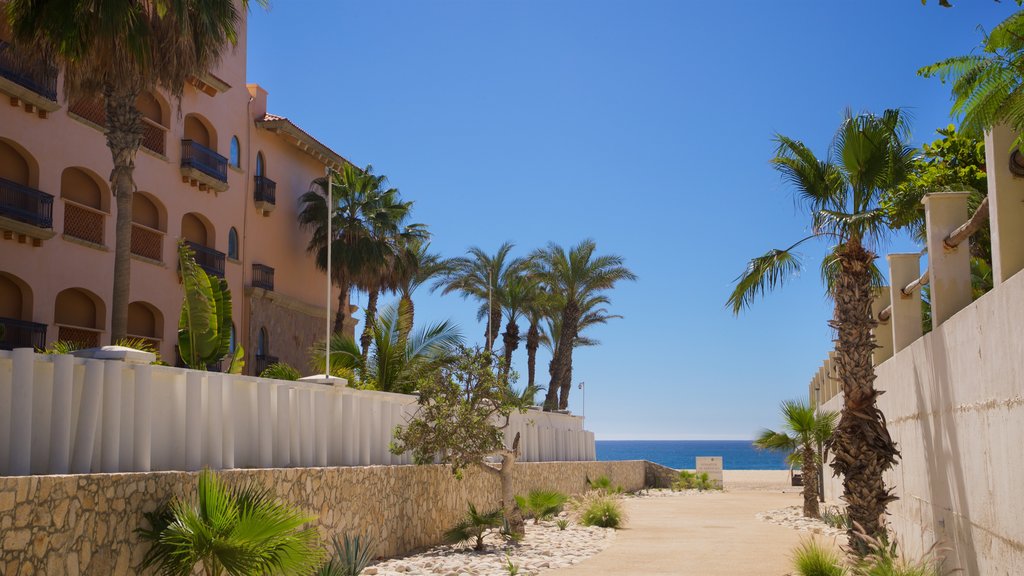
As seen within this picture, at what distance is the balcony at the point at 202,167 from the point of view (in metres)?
32.1

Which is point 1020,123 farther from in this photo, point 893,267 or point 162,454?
point 162,454

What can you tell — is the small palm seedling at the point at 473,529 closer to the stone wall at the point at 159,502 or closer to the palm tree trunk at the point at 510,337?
the stone wall at the point at 159,502

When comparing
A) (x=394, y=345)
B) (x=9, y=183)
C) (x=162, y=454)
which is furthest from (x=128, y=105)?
(x=162, y=454)

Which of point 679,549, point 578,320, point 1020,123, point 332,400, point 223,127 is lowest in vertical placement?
point 679,549

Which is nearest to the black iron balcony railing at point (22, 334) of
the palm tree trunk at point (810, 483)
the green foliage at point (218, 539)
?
the green foliage at point (218, 539)

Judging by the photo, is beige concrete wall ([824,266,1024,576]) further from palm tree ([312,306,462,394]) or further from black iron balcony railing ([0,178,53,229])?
black iron balcony railing ([0,178,53,229])

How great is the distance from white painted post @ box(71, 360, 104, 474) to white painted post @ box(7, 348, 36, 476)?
24.0 inches

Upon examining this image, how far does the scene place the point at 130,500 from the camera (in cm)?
995

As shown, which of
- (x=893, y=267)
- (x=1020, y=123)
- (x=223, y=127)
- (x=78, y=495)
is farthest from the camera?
(x=223, y=127)

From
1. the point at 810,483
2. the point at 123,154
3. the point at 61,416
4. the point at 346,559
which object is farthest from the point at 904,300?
the point at 123,154

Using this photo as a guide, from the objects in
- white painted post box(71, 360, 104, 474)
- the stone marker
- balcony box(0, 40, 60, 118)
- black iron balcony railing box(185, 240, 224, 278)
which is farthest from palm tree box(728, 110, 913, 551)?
the stone marker

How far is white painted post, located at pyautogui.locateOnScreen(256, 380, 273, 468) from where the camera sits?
1396 cm

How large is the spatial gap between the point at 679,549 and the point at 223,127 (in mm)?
23195

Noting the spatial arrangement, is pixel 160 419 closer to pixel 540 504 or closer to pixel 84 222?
pixel 540 504
